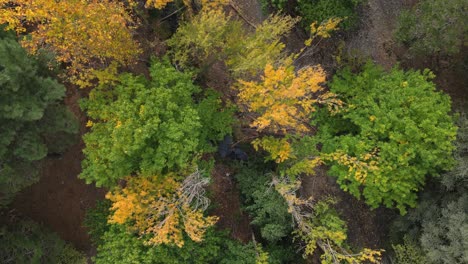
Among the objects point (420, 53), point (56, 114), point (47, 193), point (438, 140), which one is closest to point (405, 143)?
point (438, 140)

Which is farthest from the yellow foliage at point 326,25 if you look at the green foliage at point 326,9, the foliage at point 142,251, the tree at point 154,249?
the foliage at point 142,251

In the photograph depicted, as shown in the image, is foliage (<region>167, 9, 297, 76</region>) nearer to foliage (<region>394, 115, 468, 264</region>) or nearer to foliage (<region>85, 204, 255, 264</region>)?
foliage (<region>85, 204, 255, 264</region>)

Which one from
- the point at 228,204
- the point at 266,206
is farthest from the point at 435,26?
the point at 228,204

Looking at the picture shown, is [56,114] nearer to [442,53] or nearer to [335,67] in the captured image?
[335,67]

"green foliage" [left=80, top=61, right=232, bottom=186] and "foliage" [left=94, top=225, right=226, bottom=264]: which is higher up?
"green foliage" [left=80, top=61, right=232, bottom=186]

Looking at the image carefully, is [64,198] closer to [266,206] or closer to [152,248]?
[152,248]

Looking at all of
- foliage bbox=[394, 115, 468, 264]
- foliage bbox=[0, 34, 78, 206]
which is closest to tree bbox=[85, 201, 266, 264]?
foliage bbox=[0, 34, 78, 206]
